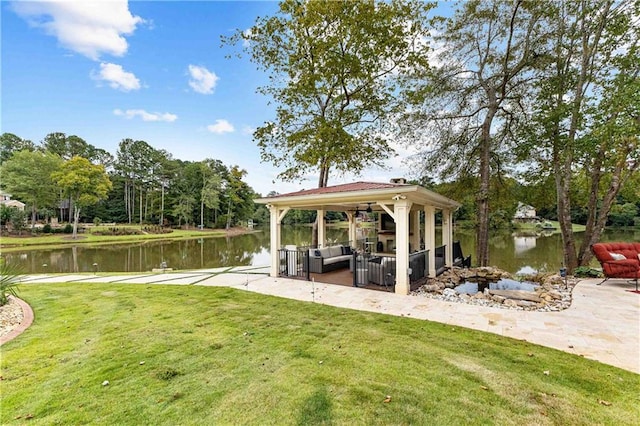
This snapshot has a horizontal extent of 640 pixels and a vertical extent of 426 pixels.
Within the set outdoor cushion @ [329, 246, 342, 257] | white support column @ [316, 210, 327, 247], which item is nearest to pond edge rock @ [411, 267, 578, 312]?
outdoor cushion @ [329, 246, 342, 257]

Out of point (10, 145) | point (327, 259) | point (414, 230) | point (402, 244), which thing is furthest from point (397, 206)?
point (10, 145)

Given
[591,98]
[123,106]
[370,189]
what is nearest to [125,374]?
[370,189]

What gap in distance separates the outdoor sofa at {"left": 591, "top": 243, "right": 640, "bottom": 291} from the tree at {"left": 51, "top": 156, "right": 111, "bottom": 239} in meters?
34.6

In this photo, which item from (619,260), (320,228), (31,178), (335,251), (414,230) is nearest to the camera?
(619,260)

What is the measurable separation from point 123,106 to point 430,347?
18475 millimetres

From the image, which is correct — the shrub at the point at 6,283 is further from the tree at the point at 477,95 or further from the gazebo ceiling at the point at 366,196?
the tree at the point at 477,95

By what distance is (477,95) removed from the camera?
33.3ft

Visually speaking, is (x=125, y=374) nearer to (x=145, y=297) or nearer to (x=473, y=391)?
(x=473, y=391)

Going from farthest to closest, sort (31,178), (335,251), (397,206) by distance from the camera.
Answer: (31,178)
(335,251)
(397,206)

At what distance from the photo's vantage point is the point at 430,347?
333cm

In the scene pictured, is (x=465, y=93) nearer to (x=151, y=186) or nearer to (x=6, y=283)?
(x=6, y=283)

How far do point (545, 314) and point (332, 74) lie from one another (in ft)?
30.9

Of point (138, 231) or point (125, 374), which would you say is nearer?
point (125, 374)

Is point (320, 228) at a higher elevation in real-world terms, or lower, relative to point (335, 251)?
higher
